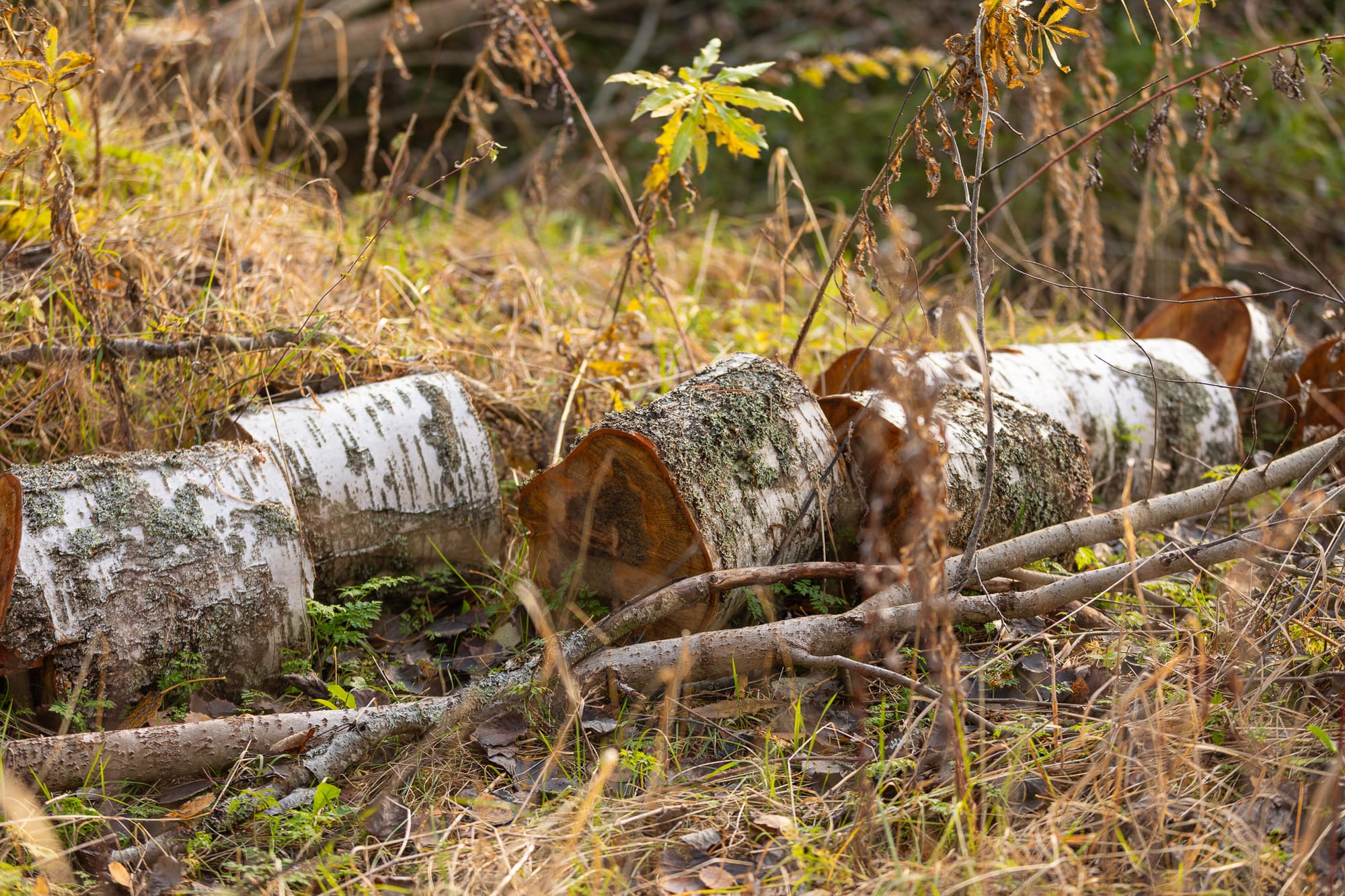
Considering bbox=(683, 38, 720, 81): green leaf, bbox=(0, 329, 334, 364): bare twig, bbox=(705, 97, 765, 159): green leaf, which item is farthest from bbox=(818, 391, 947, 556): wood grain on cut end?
bbox=(0, 329, 334, 364): bare twig

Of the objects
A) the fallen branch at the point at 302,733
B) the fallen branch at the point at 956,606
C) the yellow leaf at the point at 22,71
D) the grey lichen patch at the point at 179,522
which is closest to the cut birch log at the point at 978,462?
the fallen branch at the point at 956,606

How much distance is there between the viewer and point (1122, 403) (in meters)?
3.08

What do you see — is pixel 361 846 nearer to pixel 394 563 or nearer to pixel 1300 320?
pixel 394 563

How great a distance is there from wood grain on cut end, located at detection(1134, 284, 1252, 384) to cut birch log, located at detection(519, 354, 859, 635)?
1937mm

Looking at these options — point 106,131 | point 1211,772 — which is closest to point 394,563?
point 1211,772

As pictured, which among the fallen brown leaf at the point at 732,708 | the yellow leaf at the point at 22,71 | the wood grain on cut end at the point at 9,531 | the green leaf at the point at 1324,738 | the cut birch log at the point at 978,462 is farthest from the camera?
the cut birch log at the point at 978,462

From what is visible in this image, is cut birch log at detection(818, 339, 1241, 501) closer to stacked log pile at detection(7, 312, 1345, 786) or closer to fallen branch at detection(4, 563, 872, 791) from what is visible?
stacked log pile at detection(7, 312, 1345, 786)

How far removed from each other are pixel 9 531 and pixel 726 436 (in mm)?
1603

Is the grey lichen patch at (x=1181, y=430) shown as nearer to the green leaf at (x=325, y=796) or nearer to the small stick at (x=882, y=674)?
the small stick at (x=882, y=674)

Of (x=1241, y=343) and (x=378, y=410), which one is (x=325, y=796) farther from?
(x=1241, y=343)

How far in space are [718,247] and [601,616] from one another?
3.26 meters

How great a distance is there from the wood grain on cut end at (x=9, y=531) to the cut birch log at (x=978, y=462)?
190cm

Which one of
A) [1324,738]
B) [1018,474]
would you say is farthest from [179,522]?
[1324,738]

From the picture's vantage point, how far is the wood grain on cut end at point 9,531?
2.04 meters
